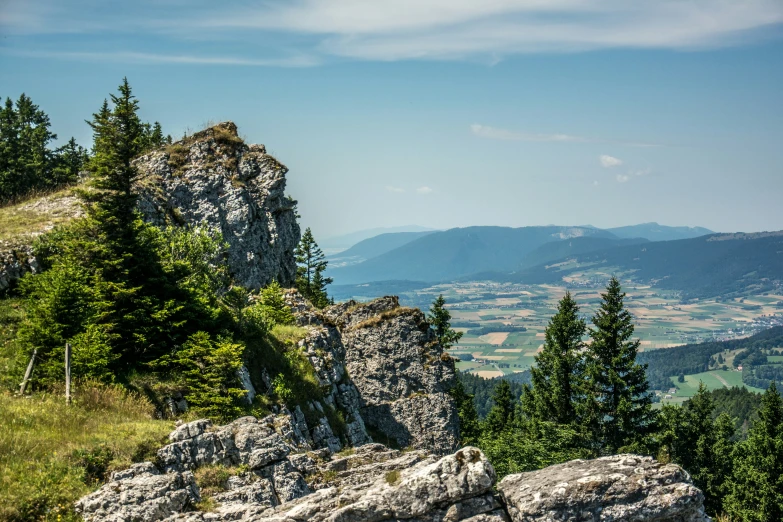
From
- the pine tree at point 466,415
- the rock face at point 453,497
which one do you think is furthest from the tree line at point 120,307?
the pine tree at point 466,415

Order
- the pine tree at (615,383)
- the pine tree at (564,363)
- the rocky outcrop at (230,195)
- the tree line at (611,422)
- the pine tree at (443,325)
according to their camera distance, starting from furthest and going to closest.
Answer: the pine tree at (443,325) < the rocky outcrop at (230,195) < the pine tree at (564,363) < the pine tree at (615,383) < the tree line at (611,422)

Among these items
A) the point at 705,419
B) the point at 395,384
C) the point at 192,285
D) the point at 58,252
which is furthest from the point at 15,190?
the point at 705,419

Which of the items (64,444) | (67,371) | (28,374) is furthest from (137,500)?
(28,374)

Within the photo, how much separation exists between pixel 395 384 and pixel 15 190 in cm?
4405

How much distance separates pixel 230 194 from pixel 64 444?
33960mm

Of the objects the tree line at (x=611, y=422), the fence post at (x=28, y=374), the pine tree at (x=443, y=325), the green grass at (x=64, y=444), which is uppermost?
the fence post at (x=28, y=374)

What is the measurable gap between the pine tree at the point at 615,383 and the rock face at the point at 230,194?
94.6ft

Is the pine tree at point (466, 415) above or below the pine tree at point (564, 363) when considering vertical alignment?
below

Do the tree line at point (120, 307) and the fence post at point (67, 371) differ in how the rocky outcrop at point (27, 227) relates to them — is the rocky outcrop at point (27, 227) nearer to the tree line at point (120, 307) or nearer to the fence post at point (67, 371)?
the tree line at point (120, 307)

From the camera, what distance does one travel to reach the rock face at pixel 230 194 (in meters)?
44.6

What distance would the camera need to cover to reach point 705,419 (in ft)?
168

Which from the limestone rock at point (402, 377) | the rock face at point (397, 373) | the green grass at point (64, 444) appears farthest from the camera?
the limestone rock at point (402, 377)

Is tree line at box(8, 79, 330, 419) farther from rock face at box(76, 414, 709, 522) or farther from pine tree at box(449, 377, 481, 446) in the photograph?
pine tree at box(449, 377, 481, 446)

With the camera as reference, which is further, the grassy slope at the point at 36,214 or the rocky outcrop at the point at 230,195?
the rocky outcrop at the point at 230,195
